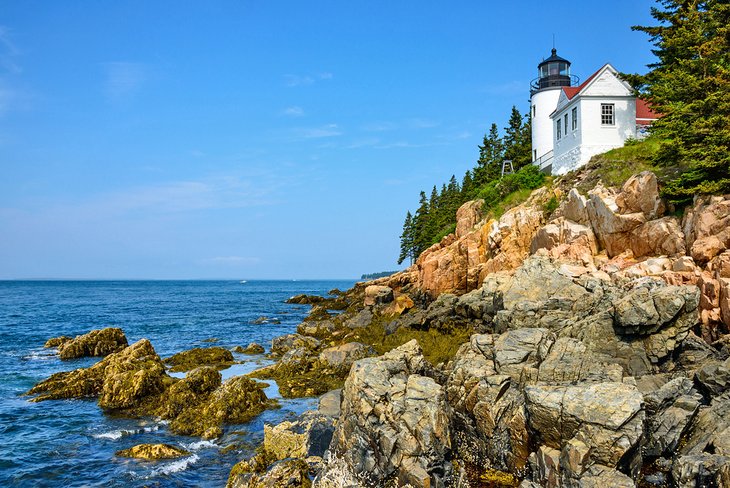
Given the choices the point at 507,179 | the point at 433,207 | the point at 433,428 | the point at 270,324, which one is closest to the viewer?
the point at 433,428

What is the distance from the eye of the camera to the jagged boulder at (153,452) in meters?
14.7

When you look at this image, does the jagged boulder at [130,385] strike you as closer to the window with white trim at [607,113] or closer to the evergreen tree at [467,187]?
the window with white trim at [607,113]

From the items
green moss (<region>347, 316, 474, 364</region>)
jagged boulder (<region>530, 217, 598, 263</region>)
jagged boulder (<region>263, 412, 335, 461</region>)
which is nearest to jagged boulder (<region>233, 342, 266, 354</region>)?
green moss (<region>347, 316, 474, 364</region>)

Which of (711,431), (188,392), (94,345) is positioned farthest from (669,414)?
(94,345)

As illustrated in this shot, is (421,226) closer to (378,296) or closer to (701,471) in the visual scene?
(378,296)

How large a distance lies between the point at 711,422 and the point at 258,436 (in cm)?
1306

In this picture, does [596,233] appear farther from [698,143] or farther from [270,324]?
[270,324]

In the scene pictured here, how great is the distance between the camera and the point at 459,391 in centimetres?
1415

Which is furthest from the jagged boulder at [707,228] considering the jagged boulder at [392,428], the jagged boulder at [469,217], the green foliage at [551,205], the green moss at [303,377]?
the jagged boulder at [469,217]

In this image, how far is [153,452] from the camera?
1488 cm

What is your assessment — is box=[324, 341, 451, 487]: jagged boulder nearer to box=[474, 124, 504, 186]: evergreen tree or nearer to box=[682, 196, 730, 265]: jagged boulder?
box=[682, 196, 730, 265]: jagged boulder

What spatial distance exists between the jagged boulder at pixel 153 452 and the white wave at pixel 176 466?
0.39 meters

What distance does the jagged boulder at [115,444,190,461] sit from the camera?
14727 millimetres

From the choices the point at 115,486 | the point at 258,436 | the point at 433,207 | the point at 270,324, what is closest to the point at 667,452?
the point at 258,436
